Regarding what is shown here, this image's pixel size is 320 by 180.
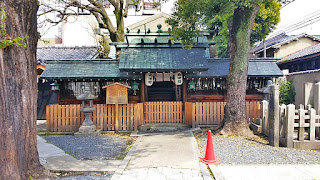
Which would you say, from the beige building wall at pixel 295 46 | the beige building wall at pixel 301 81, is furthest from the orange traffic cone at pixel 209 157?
the beige building wall at pixel 295 46

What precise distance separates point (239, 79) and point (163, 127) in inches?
174

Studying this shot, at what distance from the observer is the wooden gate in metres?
11.5

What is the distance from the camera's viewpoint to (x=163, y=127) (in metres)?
11.0

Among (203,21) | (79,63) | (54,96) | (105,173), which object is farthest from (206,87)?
(54,96)

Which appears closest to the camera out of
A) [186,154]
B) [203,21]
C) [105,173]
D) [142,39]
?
[105,173]

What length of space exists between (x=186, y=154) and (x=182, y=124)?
4.94 meters

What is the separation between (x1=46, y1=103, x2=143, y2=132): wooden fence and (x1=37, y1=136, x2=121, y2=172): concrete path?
3.72 meters

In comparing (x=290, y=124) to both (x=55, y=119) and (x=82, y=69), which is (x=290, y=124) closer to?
(x=55, y=119)

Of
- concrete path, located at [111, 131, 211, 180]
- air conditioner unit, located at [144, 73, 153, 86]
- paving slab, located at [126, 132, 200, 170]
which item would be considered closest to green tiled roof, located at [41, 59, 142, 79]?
air conditioner unit, located at [144, 73, 153, 86]

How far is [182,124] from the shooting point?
11.3m

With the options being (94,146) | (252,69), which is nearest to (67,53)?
(94,146)

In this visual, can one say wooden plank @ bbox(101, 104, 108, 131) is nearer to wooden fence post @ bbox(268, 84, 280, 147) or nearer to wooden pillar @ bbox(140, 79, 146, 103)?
wooden pillar @ bbox(140, 79, 146, 103)

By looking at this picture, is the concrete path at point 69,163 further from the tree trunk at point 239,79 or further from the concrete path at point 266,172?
the tree trunk at point 239,79

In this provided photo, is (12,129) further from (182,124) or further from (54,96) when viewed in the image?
(54,96)
